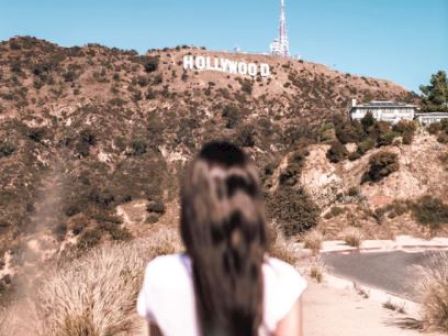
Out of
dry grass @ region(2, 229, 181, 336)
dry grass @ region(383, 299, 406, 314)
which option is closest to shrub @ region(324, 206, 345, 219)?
dry grass @ region(383, 299, 406, 314)

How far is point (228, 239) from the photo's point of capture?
1.66m

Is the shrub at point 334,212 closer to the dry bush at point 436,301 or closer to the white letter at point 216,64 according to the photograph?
the dry bush at point 436,301

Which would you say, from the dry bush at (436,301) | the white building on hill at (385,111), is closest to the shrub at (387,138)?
the white building on hill at (385,111)

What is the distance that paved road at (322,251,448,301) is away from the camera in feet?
49.3

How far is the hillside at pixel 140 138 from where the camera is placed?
117 feet

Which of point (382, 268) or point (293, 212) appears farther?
point (293, 212)

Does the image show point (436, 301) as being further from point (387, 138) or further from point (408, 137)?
point (387, 138)

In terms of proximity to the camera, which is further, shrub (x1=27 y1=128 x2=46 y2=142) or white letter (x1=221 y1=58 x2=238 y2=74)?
white letter (x1=221 y1=58 x2=238 y2=74)

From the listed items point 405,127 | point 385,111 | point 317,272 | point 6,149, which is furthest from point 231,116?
point 317,272

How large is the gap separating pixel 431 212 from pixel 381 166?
4351 mm

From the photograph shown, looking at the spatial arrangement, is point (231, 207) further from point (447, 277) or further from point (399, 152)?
point (399, 152)

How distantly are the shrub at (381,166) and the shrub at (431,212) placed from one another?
2.71 meters

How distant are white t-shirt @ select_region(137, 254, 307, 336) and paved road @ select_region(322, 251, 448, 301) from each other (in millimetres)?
11218

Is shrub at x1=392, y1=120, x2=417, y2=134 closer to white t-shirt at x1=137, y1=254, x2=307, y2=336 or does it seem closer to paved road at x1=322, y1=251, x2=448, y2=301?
paved road at x1=322, y1=251, x2=448, y2=301
